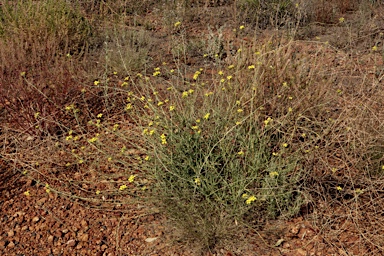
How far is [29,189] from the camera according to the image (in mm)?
3279

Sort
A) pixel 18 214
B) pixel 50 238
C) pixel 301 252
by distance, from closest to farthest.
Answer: pixel 301 252 → pixel 50 238 → pixel 18 214

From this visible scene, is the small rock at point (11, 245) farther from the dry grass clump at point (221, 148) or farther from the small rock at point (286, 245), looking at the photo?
the small rock at point (286, 245)

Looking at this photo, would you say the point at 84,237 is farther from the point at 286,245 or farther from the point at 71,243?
the point at 286,245

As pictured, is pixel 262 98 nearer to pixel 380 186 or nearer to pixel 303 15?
pixel 380 186

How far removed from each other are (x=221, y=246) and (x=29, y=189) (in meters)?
1.48

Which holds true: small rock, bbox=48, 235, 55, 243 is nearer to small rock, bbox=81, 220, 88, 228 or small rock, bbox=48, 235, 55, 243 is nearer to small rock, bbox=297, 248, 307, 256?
small rock, bbox=81, 220, 88, 228

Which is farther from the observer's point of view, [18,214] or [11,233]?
[18,214]

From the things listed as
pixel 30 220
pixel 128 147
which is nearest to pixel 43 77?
pixel 128 147

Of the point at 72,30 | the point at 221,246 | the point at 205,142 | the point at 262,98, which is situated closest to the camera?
the point at 221,246

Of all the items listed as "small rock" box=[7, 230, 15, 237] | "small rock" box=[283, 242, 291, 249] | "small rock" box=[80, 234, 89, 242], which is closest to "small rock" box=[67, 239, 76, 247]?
"small rock" box=[80, 234, 89, 242]

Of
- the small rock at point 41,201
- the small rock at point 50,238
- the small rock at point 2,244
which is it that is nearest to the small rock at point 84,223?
the small rock at point 50,238

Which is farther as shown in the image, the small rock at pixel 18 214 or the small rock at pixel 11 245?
the small rock at pixel 18 214

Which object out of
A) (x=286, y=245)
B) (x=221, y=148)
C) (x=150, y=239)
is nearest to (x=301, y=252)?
(x=286, y=245)

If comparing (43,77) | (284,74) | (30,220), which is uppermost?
(284,74)
